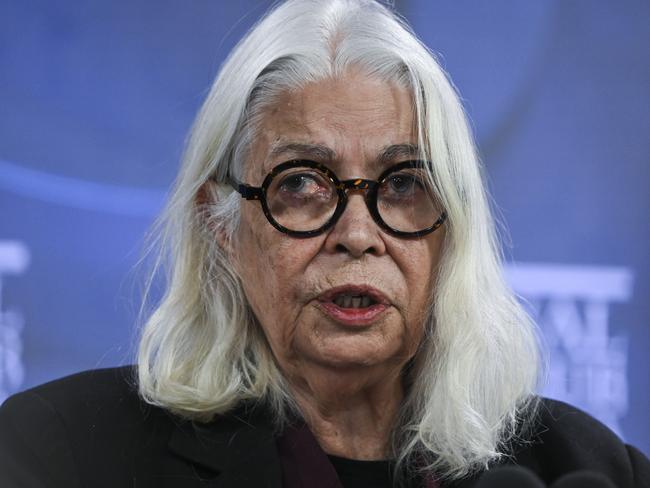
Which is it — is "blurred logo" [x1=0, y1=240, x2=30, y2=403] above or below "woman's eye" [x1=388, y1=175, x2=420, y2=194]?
below

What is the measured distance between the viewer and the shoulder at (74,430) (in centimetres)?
181

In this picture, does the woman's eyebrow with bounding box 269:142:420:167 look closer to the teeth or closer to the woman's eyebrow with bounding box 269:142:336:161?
the woman's eyebrow with bounding box 269:142:336:161

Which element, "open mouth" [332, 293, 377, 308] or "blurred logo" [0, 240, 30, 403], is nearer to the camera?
"open mouth" [332, 293, 377, 308]

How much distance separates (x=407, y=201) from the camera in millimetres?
1952

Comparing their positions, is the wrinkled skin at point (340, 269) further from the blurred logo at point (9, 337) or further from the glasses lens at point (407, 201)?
the blurred logo at point (9, 337)

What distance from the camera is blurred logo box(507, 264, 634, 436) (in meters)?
2.68

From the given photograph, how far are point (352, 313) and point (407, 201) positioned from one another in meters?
0.25

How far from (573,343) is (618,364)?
14cm

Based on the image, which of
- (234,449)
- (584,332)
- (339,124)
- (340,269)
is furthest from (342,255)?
(584,332)

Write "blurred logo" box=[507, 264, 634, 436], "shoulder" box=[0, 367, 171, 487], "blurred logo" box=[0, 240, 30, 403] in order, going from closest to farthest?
"shoulder" box=[0, 367, 171, 487] → "blurred logo" box=[0, 240, 30, 403] → "blurred logo" box=[507, 264, 634, 436]

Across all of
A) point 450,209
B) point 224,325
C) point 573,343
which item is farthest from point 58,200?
point 573,343

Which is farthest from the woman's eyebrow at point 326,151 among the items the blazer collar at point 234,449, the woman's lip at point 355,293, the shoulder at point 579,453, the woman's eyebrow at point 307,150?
the shoulder at point 579,453

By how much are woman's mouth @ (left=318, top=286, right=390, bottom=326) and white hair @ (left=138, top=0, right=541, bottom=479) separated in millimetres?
205

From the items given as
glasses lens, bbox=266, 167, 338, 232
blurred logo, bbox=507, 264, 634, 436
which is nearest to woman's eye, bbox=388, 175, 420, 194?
glasses lens, bbox=266, 167, 338, 232
